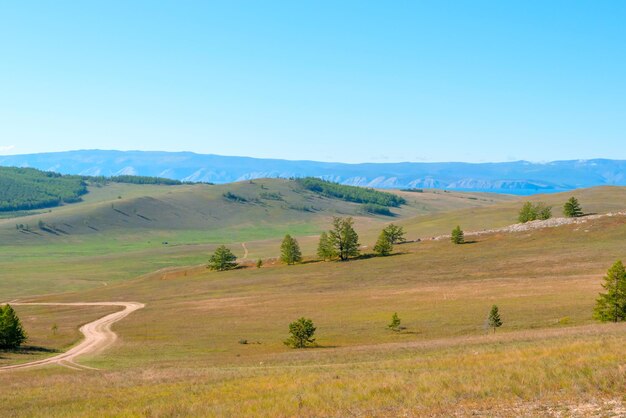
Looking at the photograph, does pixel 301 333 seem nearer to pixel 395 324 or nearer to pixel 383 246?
pixel 395 324

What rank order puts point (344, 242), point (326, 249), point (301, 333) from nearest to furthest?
point (301, 333)
point (344, 242)
point (326, 249)

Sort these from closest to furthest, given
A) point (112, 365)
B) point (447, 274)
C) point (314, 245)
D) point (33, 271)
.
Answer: point (112, 365) → point (447, 274) → point (33, 271) → point (314, 245)

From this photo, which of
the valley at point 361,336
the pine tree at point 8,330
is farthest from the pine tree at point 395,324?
the pine tree at point 8,330

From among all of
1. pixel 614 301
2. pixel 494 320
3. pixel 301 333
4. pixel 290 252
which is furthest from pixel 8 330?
pixel 290 252

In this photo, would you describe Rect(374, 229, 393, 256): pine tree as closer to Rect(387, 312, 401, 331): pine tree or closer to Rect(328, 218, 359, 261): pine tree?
Rect(328, 218, 359, 261): pine tree

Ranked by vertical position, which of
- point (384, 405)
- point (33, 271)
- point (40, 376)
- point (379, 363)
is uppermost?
point (384, 405)

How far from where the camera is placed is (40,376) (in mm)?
37781

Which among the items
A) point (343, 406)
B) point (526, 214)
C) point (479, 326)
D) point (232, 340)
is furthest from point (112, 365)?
point (526, 214)

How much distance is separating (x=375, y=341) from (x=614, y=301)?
21952mm

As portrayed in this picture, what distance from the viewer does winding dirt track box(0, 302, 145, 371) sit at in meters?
46.5

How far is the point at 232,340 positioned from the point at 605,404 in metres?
43.0

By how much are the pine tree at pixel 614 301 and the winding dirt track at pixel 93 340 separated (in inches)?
1780

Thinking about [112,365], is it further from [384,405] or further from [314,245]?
[314,245]

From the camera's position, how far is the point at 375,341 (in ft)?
170
